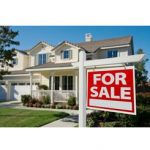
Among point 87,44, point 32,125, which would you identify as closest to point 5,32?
point 32,125

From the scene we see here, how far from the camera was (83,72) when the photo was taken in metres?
4.23

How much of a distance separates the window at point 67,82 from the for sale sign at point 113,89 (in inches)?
688

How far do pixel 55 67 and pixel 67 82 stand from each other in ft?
8.52

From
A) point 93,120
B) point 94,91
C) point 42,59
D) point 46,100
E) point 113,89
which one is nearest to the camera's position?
point 113,89

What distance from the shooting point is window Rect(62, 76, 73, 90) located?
21.5m

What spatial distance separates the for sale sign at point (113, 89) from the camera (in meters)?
3.52

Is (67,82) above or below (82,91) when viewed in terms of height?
above

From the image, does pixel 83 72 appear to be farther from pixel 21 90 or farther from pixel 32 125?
pixel 21 90

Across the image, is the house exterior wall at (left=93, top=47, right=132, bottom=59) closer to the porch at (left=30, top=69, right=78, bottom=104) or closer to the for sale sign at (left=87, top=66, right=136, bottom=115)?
the porch at (left=30, top=69, right=78, bottom=104)

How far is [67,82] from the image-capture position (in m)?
21.7

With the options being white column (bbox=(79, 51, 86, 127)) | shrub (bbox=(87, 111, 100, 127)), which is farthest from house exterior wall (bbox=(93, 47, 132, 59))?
white column (bbox=(79, 51, 86, 127))

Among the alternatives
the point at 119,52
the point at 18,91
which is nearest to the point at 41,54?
the point at 18,91

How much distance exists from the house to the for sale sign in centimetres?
1480

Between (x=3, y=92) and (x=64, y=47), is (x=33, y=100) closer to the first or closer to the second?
(x=64, y=47)
